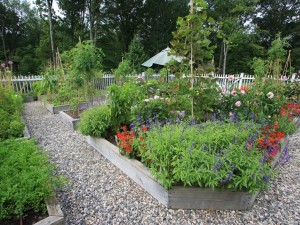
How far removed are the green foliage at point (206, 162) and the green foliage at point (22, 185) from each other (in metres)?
1.01

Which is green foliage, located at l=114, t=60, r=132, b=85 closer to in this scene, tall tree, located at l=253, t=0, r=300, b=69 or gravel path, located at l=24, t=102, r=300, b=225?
gravel path, located at l=24, t=102, r=300, b=225

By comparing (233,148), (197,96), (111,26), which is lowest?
(233,148)

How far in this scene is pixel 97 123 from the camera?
3.03 meters

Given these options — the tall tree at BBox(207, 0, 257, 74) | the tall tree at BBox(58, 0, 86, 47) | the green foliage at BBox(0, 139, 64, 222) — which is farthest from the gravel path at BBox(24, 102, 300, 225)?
the tall tree at BBox(58, 0, 86, 47)

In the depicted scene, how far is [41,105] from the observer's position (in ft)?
21.1

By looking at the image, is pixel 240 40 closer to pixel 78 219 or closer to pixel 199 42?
pixel 199 42

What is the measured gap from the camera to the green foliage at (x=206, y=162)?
169 cm

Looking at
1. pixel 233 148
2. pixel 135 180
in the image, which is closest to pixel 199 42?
pixel 233 148

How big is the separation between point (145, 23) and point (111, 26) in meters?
3.01

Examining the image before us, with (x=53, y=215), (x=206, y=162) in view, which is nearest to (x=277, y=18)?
A: (x=206, y=162)

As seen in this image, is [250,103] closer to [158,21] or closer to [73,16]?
[158,21]

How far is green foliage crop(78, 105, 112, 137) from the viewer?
118 inches

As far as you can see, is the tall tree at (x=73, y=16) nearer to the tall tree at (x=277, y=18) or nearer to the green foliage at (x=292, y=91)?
the green foliage at (x=292, y=91)

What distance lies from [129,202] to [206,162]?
920 millimetres
